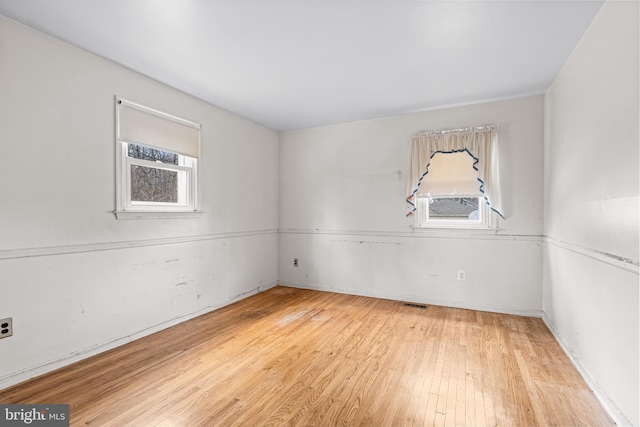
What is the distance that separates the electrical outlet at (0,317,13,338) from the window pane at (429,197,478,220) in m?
4.08

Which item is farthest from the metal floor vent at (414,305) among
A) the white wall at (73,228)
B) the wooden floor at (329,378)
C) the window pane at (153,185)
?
the window pane at (153,185)

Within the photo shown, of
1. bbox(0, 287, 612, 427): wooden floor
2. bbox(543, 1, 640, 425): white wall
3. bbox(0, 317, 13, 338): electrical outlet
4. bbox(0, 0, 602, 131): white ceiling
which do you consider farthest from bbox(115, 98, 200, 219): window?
bbox(543, 1, 640, 425): white wall

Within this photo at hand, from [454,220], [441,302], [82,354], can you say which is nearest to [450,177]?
[454,220]

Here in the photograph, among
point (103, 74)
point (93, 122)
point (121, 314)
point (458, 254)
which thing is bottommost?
point (121, 314)

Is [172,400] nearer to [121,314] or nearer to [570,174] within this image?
[121,314]

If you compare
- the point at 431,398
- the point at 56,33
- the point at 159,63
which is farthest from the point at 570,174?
the point at 56,33

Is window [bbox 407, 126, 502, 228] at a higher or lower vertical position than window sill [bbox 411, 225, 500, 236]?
higher

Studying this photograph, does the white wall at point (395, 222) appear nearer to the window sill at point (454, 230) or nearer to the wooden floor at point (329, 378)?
the window sill at point (454, 230)

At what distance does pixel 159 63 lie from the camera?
2.66m

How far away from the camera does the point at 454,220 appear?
3.87m

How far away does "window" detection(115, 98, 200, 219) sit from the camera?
2.72 meters

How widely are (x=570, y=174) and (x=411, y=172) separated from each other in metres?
1.68

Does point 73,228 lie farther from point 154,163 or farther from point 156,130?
point 156,130

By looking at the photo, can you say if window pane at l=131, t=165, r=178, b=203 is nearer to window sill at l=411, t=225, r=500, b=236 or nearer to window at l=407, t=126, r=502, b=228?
window at l=407, t=126, r=502, b=228
